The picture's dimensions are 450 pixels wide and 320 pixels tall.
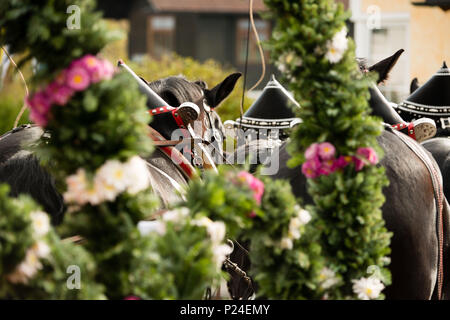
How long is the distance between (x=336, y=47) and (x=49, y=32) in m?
1.10

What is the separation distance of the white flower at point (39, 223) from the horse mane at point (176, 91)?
216 cm

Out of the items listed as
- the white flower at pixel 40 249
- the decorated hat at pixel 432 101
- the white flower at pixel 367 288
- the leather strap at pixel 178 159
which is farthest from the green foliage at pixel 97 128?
the decorated hat at pixel 432 101

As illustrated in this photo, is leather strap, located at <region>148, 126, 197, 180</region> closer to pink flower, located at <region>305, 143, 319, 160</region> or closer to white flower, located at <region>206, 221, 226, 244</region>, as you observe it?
pink flower, located at <region>305, 143, 319, 160</region>

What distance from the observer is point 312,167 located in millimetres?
2652

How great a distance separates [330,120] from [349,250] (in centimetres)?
53

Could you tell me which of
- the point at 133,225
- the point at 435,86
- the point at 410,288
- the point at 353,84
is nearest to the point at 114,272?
the point at 133,225

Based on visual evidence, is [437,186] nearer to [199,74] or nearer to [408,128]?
[408,128]

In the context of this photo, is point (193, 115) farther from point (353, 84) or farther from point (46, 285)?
point (46, 285)

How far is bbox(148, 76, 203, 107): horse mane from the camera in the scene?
412 centimetres

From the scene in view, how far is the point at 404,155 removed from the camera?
3.11 metres

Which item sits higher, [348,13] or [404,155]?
[348,13]

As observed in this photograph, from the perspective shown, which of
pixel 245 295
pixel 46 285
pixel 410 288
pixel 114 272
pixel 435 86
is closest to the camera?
pixel 46 285

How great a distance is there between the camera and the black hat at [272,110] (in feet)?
15.1

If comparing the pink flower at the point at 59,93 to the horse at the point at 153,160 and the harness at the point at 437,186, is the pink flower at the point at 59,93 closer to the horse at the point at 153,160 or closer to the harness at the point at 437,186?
the horse at the point at 153,160
